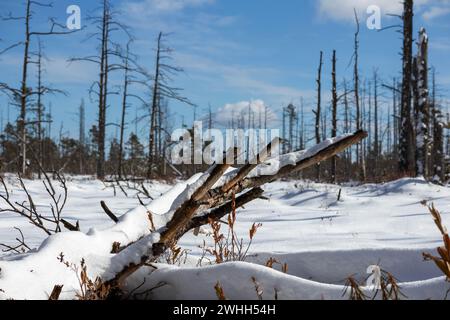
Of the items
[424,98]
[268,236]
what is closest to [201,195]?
[268,236]

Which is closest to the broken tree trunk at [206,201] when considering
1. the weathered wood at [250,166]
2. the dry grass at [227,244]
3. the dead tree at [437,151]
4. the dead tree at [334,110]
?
the weathered wood at [250,166]

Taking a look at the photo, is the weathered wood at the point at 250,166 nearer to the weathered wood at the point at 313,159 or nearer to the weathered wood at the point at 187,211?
the weathered wood at the point at 313,159

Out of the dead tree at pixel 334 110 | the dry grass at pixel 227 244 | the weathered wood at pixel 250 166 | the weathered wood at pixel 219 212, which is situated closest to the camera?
the dry grass at pixel 227 244

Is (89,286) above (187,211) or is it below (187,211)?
below

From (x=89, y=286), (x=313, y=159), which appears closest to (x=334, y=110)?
(x=313, y=159)

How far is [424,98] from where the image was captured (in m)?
14.1

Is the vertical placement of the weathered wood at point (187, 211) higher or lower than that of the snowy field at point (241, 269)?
higher

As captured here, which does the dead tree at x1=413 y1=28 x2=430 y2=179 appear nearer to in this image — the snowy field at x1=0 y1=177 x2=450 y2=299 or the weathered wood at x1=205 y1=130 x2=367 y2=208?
the snowy field at x1=0 y1=177 x2=450 y2=299

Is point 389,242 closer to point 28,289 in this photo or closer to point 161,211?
point 161,211

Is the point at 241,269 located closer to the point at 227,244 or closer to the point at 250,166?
the point at 250,166

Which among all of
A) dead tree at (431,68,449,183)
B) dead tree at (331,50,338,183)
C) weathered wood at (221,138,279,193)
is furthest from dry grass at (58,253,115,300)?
dead tree at (331,50,338,183)

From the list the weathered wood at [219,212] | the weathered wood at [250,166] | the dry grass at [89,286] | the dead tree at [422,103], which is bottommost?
the dry grass at [89,286]

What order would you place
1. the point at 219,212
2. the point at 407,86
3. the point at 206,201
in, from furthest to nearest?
the point at 407,86
the point at 219,212
the point at 206,201
